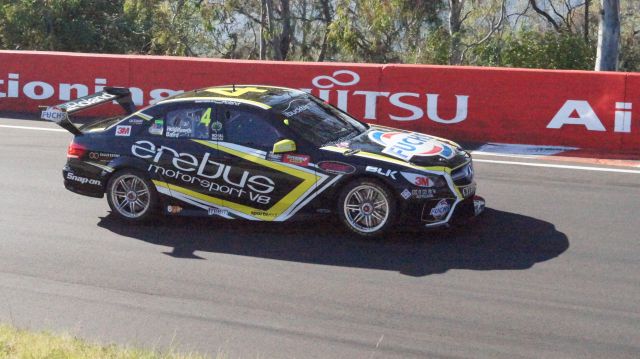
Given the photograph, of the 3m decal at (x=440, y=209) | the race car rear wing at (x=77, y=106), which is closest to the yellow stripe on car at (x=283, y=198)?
the 3m decal at (x=440, y=209)

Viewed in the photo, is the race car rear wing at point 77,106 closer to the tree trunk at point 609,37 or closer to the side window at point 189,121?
the side window at point 189,121

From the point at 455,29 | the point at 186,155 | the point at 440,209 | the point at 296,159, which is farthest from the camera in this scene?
the point at 455,29

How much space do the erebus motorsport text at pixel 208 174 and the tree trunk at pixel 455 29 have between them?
2088 centimetres

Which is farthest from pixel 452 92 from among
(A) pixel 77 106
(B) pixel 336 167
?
(A) pixel 77 106

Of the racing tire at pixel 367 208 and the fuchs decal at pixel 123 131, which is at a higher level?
the fuchs decal at pixel 123 131

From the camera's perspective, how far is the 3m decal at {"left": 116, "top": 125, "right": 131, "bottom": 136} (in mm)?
10547

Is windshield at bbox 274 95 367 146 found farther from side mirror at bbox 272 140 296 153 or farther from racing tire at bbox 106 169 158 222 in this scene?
racing tire at bbox 106 169 158 222

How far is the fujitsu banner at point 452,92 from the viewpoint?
45.2ft

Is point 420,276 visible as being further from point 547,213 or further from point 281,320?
point 547,213

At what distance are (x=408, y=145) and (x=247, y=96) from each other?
1766mm

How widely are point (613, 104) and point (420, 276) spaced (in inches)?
248

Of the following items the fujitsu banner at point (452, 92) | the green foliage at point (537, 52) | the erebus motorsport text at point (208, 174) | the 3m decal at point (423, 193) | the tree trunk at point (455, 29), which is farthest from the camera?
the tree trunk at point (455, 29)

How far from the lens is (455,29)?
3216 centimetres

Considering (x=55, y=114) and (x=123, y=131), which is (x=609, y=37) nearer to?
(x=123, y=131)
